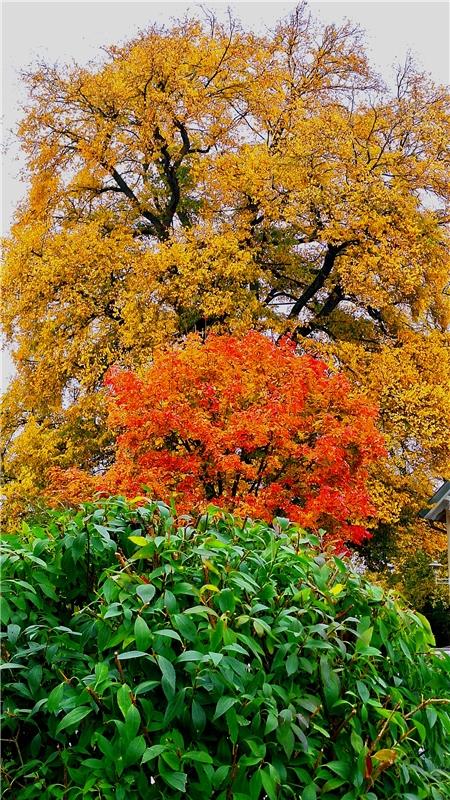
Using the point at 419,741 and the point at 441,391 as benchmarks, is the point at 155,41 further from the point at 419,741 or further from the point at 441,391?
the point at 419,741

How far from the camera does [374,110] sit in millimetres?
16891

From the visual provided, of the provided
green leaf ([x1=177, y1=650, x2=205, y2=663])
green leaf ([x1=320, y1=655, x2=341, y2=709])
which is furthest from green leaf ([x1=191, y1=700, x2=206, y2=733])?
green leaf ([x1=320, y1=655, x2=341, y2=709])

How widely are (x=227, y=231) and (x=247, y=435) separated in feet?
20.5

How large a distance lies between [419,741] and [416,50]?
17171mm

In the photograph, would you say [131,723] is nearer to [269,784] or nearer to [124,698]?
[124,698]

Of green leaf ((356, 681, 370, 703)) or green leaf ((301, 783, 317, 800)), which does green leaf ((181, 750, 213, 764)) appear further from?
green leaf ((356, 681, 370, 703))

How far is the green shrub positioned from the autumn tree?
37.8 ft

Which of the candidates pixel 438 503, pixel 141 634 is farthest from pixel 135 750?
pixel 438 503

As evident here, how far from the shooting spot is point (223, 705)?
7.27 ft

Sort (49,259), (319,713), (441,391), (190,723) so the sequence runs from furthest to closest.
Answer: (49,259)
(441,391)
(319,713)
(190,723)

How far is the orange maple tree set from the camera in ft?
34.7

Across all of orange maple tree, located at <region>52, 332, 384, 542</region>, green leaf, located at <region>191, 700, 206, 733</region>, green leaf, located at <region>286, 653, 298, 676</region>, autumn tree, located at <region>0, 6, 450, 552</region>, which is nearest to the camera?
green leaf, located at <region>191, 700, 206, 733</region>

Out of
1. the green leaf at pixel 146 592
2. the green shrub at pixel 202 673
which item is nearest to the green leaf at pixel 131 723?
the green shrub at pixel 202 673

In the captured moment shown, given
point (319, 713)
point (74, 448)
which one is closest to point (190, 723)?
point (319, 713)
